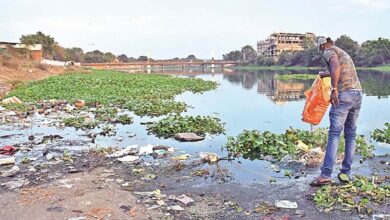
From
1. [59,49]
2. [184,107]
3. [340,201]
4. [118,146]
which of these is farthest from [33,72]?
[59,49]

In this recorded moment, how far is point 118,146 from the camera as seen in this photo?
7.38m

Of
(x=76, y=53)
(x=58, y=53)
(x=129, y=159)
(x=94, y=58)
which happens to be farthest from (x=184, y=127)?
(x=94, y=58)

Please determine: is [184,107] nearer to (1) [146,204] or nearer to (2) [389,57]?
(1) [146,204]

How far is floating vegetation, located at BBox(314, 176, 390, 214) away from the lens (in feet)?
12.9

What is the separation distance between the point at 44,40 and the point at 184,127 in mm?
57421

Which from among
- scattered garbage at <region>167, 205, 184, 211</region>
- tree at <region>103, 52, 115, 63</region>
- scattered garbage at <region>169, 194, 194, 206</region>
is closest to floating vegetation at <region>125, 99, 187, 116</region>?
scattered garbage at <region>169, 194, 194, 206</region>

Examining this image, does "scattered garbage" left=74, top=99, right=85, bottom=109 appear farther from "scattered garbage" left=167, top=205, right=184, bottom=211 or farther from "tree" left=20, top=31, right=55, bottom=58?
"tree" left=20, top=31, right=55, bottom=58

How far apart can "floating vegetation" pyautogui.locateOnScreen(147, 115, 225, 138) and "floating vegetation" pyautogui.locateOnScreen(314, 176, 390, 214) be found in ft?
14.1

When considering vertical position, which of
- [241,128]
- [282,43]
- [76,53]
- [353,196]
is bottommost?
[241,128]

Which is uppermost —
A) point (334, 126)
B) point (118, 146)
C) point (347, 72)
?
A: point (347, 72)

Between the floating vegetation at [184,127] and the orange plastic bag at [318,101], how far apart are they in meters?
3.16

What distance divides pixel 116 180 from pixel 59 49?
223 feet

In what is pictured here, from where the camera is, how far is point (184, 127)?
28.2ft

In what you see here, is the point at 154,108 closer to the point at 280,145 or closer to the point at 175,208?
the point at 280,145
